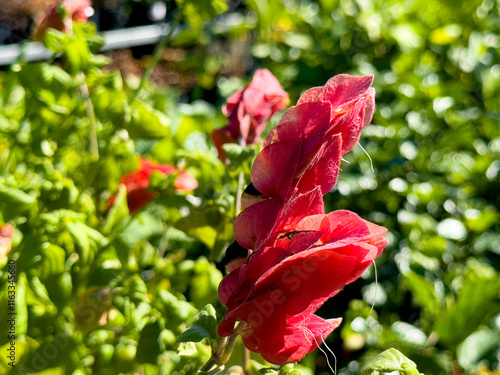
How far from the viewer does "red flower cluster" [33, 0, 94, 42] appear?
66cm

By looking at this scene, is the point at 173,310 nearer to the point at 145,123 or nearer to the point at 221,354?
the point at 221,354

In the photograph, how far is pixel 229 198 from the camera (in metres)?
0.55

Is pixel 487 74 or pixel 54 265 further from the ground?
pixel 54 265

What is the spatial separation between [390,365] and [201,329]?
0.12m

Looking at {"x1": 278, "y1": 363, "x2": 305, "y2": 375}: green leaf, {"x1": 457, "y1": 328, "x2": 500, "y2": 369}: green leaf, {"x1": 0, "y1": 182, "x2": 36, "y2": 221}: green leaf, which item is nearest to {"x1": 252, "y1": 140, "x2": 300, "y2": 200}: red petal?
{"x1": 278, "y1": 363, "x2": 305, "y2": 375}: green leaf

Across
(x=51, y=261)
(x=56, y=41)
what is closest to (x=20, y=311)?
(x=51, y=261)

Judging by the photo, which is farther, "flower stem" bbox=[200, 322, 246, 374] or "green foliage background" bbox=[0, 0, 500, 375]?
"green foliage background" bbox=[0, 0, 500, 375]

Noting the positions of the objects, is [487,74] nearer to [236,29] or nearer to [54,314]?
[236,29]

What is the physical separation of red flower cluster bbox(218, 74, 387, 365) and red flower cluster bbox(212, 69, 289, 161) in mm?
182

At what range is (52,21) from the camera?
68 cm

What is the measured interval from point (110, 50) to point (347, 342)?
3152 mm

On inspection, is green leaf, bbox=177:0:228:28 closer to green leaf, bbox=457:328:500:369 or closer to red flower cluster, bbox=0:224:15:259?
red flower cluster, bbox=0:224:15:259

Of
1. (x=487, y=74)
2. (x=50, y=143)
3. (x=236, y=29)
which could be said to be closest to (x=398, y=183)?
(x=487, y=74)

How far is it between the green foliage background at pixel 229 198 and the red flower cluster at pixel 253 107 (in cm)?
5
